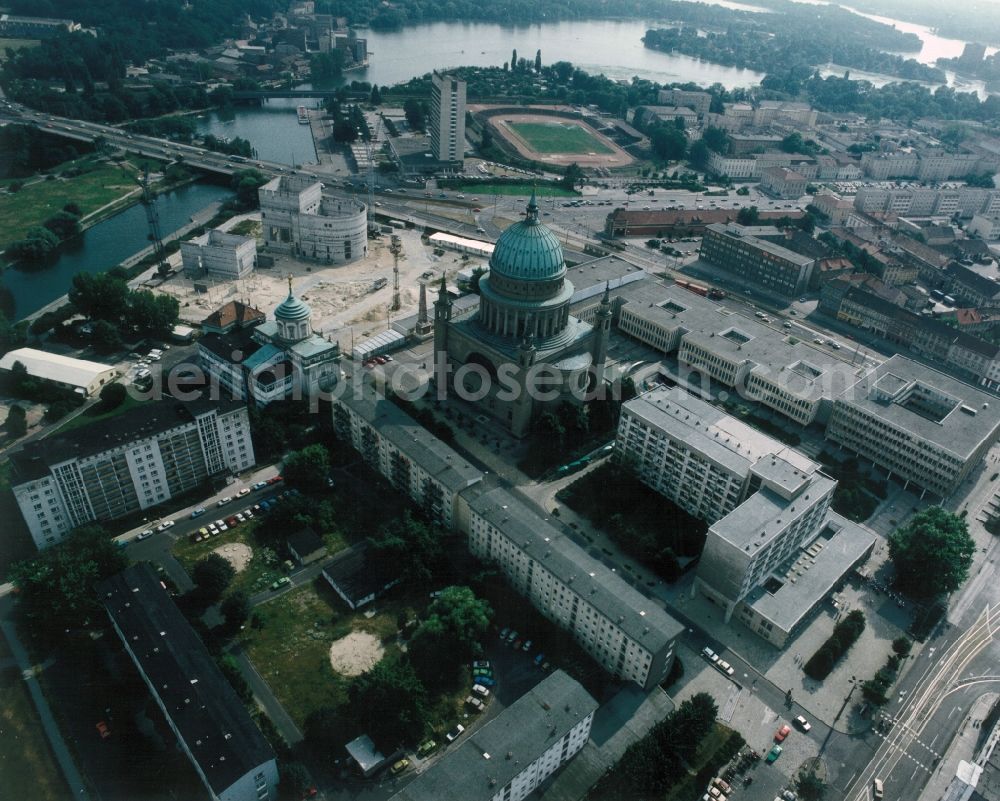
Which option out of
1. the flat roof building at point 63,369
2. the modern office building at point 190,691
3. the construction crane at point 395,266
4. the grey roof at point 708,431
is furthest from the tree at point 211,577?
the construction crane at point 395,266

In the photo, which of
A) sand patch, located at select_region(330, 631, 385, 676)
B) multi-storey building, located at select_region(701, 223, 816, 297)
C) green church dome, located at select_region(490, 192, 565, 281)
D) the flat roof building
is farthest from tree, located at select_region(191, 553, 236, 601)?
multi-storey building, located at select_region(701, 223, 816, 297)

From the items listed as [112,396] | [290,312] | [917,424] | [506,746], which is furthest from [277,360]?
[917,424]

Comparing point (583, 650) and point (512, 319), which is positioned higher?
point (512, 319)

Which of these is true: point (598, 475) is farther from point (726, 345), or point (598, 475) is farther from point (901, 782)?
point (901, 782)

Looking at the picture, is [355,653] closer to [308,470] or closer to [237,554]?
[237,554]

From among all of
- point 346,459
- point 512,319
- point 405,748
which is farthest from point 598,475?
point 405,748

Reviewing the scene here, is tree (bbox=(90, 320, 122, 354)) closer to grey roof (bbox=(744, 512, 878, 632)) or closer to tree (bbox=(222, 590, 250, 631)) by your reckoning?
tree (bbox=(222, 590, 250, 631))

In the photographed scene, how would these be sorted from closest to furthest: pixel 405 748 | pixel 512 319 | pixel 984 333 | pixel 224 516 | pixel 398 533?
pixel 405 748, pixel 398 533, pixel 224 516, pixel 512 319, pixel 984 333

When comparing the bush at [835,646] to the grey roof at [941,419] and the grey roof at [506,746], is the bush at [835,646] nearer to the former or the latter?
the grey roof at [506,746]
